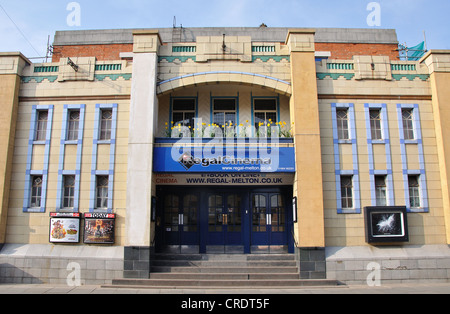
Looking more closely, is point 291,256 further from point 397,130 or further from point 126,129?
point 126,129

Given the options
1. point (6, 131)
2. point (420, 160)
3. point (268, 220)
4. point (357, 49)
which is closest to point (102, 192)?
point (6, 131)

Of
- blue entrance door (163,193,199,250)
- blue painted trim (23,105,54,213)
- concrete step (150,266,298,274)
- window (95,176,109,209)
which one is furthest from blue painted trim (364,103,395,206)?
blue painted trim (23,105,54,213)

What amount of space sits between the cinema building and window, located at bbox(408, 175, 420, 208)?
0.14ft

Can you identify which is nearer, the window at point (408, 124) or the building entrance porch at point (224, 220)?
the window at point (408, 124)

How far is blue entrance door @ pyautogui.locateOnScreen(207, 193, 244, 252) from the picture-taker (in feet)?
48.2

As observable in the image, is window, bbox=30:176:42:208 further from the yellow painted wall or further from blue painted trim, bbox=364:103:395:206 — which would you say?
blue painted trim, bbox=364:103:395:206

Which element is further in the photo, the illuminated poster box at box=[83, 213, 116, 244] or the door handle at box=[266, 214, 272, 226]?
the door handle at box=[266, 214, 272, 226]

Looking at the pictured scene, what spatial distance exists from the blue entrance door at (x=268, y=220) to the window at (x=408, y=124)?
19.7 ft

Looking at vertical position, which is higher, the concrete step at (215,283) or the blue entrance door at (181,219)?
the blue entrance door at (181,219)

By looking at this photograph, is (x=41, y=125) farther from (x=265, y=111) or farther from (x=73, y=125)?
(x=265, y=111)

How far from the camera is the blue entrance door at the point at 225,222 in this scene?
14688 millimetres

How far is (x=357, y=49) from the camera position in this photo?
67.6ft

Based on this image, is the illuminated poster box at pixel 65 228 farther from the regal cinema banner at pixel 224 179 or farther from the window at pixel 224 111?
the window at pixel 224 111

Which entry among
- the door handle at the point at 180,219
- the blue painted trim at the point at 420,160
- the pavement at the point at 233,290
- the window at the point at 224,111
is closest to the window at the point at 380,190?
the blue painted trim at the point at 420,160
